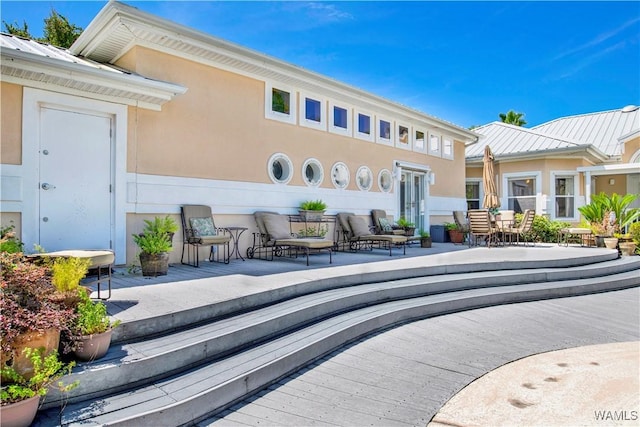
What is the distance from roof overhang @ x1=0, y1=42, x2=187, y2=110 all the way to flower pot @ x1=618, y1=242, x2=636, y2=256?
11.9 meters

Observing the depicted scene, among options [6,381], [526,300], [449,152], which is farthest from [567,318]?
[449,152]

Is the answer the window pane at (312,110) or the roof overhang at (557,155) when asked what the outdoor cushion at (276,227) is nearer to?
the window pane at (312,110)

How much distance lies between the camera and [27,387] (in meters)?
2.21

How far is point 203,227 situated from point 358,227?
4.09m

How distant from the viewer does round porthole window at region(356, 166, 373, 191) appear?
34.9 feet

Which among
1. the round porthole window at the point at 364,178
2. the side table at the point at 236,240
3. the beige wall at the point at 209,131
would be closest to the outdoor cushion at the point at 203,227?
the side table at the point at 236,240

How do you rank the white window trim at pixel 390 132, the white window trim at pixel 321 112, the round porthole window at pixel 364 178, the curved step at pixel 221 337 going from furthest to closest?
the white window trim at pixel 390 132, the round porthole window at pixel 364 178, the white window trim at pixel 321 112, the curved step at pixel 221 337

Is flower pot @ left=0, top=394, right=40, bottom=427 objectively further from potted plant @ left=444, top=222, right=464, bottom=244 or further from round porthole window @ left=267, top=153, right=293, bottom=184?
potted plant @ left=444, top=222, right=464, bottom=244

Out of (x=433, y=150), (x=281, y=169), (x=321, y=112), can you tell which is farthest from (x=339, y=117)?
(x=433, y=150)

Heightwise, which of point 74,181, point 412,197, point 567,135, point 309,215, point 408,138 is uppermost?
point 567,135

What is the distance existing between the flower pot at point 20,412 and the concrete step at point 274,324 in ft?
0.69

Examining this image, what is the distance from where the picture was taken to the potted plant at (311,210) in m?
8.69

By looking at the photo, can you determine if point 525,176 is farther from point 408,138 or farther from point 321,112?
point 321,112

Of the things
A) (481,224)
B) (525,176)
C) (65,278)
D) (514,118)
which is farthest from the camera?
(514,118)
